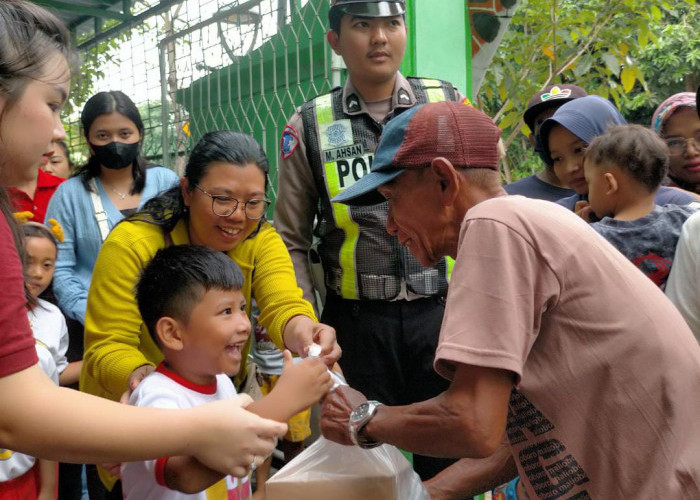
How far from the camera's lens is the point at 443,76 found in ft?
11.9

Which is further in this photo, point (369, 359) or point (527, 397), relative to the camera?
point (369, 359)

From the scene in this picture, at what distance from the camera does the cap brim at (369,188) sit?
1.66m

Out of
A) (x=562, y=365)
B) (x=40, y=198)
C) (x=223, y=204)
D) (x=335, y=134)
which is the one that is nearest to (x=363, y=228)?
(x=335, y=134)

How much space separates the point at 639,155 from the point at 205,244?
1514 millimetres

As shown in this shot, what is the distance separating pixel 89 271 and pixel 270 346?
837 mm

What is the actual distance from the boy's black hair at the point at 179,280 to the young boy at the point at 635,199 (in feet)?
4.23

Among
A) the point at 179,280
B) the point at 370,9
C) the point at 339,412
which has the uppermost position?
the point at 370,9

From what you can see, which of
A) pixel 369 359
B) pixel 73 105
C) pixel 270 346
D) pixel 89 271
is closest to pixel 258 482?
pixel 270 346

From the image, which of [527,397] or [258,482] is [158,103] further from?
[527,397]

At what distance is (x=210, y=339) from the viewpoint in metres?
1.95

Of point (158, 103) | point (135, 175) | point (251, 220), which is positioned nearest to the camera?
point (251, 220)

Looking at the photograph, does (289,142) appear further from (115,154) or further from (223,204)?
(115,154)

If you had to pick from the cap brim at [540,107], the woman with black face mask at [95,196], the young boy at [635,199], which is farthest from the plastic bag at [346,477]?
the cap brim at [540,107]

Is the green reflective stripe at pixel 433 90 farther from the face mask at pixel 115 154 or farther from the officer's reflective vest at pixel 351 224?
the face mask at pixel 115 154
